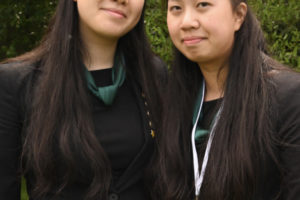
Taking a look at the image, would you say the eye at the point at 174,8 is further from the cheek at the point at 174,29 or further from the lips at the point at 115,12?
the lips at the point at 115,12

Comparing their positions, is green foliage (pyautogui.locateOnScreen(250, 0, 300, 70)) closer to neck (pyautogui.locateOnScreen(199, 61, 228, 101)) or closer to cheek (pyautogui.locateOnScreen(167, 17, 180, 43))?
neck (pyautogui.locateOnScreen(199, 61, 228, 101))

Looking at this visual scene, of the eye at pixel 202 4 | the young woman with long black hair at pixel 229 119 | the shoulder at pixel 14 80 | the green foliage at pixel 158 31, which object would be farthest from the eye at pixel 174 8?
the green foliage at pixel 158 31

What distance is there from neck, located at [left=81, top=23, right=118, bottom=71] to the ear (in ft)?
2.61

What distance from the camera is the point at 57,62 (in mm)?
2826

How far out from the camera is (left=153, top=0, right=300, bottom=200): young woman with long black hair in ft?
7.87

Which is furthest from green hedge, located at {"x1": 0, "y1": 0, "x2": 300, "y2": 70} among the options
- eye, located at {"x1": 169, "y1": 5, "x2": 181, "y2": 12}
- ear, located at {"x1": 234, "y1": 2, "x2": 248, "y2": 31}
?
eye, located at {"x1": 169, "y1": 5, "x2": 181, "y2": 12}

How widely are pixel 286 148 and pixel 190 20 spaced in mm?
808

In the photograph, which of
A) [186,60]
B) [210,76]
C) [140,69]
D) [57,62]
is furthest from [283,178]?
[57,62]

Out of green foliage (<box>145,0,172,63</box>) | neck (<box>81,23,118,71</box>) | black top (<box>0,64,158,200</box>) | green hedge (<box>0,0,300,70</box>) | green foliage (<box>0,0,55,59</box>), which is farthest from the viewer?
green foliage (<box>0,0,55,59</box>)

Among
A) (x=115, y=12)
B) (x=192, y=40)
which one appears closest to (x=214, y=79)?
(x=192, y=40)

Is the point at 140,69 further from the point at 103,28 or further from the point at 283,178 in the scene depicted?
the point at 283,178

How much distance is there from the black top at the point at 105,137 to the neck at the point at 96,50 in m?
0.06

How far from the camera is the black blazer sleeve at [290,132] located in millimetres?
2334

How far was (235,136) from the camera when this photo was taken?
248 cm
